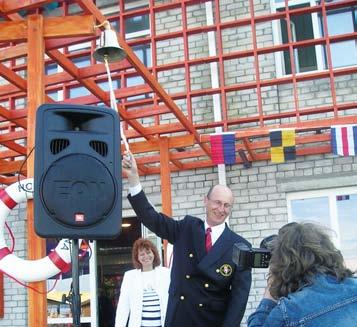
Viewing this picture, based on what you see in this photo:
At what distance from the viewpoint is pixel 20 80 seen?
402 centimetres

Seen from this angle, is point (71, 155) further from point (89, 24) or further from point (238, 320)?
point (238, 320)

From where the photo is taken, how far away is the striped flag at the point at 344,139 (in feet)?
15.6

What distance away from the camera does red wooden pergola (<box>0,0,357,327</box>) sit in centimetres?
316

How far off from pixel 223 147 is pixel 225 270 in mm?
2245

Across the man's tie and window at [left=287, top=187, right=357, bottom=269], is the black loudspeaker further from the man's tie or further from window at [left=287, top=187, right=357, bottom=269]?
window at [left=287, top=187, right=357, bottom=269]

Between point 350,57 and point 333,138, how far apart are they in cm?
184

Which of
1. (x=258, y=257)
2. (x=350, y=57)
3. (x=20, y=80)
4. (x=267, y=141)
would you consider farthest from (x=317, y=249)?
(x=350, y=57)

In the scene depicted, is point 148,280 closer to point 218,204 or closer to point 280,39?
point 218,204

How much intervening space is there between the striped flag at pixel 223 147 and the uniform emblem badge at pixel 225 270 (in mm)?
2208

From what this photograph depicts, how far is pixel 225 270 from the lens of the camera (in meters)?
2.99

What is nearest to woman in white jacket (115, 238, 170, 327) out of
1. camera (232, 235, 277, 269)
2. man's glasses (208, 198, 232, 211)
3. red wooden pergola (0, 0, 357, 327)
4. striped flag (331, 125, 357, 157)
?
red wooden pergola (0, 0, 357, 327)

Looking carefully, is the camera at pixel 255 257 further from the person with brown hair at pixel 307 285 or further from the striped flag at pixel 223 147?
the striped flag at pixel 223 147

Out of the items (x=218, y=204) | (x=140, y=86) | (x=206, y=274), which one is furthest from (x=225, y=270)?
(x=140, y=86)

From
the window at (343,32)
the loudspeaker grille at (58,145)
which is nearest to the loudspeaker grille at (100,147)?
the loudspeaker grille at (58,145)
